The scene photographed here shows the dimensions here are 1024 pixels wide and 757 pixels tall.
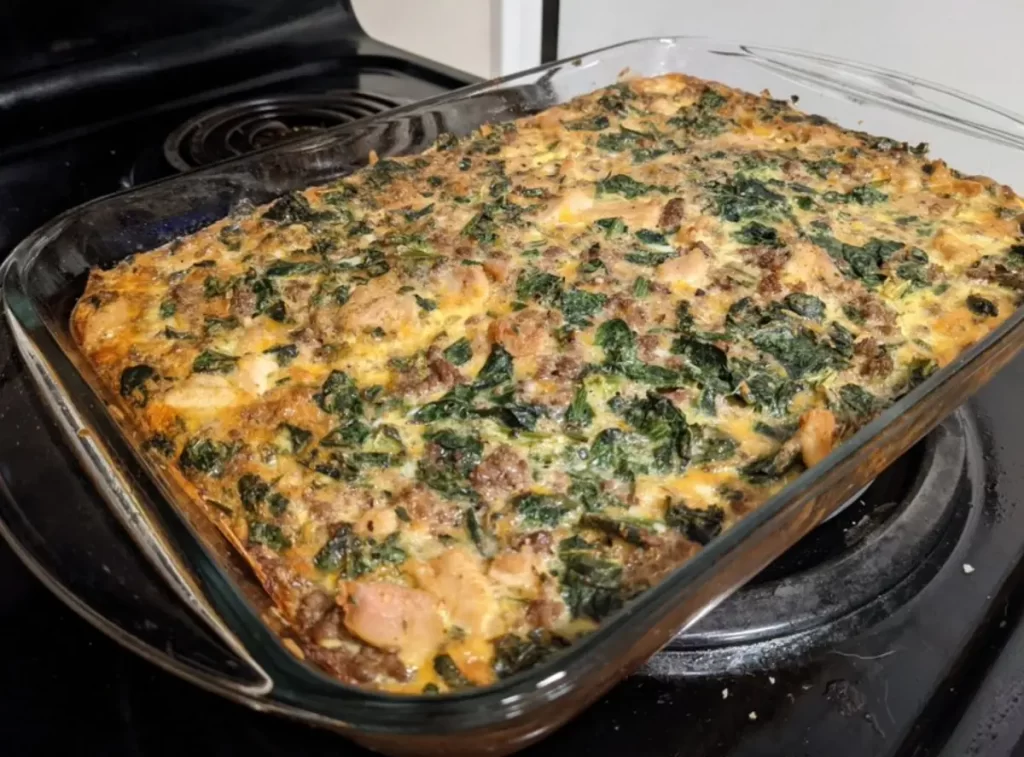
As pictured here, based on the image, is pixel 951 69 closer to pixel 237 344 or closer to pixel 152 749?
pixel 237 344

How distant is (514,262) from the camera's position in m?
1.74

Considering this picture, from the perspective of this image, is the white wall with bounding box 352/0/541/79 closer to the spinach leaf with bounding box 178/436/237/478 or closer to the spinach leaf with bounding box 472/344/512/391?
the spinach leaf with bounding box 472/344/512/391

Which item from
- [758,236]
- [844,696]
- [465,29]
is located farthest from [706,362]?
[465,29]

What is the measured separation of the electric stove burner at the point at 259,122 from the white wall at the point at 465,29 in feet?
2.06

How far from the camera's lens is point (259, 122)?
2.52m

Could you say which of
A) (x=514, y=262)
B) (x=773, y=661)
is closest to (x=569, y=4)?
(x=514, y=262)

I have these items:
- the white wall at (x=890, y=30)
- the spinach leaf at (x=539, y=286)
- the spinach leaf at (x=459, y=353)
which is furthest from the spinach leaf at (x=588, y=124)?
the spinach leaf at (x=459, y=353)

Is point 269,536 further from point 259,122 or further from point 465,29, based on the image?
point 465,29

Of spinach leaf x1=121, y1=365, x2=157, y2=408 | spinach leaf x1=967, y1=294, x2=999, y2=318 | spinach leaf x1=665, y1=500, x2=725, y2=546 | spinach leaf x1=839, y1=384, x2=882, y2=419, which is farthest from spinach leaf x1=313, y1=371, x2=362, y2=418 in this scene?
spinach leaf x1=967, y1=294, x2=999, y2=318

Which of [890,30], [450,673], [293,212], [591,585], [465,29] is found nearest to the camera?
[450,673]

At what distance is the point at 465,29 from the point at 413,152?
3.84ft

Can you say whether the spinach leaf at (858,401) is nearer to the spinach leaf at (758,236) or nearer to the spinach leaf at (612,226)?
the spinach leaf at (758,236)

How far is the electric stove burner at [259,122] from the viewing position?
2305 mm

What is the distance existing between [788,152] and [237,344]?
1329 millimetres
